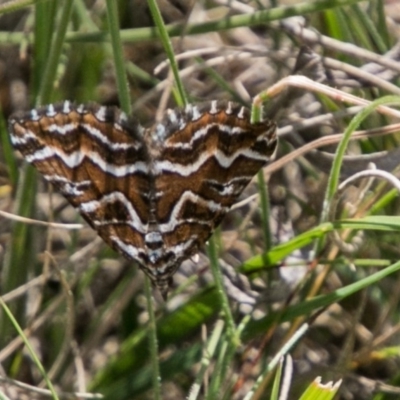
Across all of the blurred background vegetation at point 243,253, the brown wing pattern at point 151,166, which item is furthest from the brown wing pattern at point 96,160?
the blurred background vegetation at point 243,253

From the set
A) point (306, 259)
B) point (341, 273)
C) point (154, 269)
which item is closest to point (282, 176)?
point (341, 273)

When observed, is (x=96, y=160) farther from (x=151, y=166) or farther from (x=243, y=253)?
(x=243, y=253)

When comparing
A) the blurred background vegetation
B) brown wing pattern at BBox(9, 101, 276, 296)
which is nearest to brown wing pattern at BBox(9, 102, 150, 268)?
brown wing pattern at BBox(9, 101, 276, 296)

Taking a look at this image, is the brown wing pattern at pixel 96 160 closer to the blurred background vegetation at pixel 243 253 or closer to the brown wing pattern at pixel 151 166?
the brown wing pattern at pixel 151 166

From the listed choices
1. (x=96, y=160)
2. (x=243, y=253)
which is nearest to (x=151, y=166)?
(x=96, y=160)

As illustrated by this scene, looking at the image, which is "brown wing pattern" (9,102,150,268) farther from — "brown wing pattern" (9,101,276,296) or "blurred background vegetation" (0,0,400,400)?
"blurred background vegetation" (0,0,400,400)

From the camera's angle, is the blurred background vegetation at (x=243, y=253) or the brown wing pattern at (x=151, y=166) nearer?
the brown wing pattern at (x=151, y=166)

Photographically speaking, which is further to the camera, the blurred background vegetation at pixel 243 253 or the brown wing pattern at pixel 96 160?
the blurred background vegetation at pixel 243 253

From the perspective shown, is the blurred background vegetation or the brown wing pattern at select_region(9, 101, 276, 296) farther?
the blurred background vegetation

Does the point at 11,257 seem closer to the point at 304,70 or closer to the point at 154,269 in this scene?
the point at 154,269

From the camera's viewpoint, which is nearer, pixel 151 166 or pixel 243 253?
pixel 151 166

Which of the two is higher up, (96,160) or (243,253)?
(96,160)
